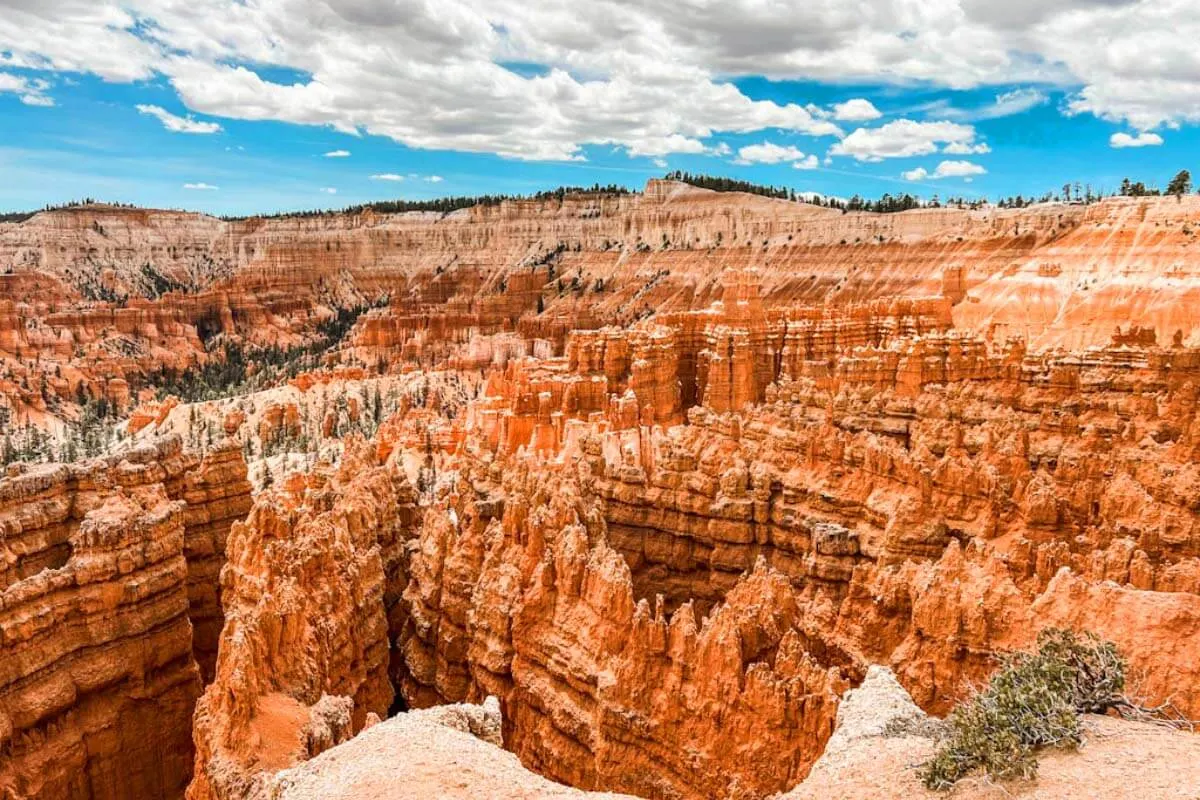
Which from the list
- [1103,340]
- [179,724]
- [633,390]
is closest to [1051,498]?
[179,724]

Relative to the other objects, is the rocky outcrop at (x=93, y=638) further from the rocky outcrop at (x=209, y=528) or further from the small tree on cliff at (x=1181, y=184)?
the small tree on cliff at (x=1181, y=184)

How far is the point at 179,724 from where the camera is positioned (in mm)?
17828

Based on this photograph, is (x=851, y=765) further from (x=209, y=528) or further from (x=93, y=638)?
(x=209, y=528)

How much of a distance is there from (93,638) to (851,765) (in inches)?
567

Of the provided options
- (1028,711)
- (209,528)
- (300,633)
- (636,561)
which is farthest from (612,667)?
(209,528)

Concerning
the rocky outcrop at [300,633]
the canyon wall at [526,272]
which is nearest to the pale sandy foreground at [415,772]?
the rocky outcrop at [300,633]

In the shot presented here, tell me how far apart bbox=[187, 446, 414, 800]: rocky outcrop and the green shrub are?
26.3 ft

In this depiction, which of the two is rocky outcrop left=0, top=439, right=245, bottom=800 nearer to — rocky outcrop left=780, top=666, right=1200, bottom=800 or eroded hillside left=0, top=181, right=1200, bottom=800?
eroded hillside left=0, top=181, right=1200, bottom=800

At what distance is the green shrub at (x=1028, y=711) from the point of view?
309 inches

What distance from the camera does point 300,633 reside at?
1489 cm

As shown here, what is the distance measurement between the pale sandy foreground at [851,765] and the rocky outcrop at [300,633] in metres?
1.69

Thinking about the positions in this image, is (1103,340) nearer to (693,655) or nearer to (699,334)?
(699,334)

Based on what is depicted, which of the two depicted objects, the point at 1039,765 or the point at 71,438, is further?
the point at 71,438

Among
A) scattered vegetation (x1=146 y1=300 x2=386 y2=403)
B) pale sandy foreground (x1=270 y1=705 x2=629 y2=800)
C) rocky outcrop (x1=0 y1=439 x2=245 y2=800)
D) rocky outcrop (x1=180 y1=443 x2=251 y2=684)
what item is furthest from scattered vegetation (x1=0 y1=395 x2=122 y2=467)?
pale sandy foreground (x1=270 y1=705 x2=629 y2=800)
